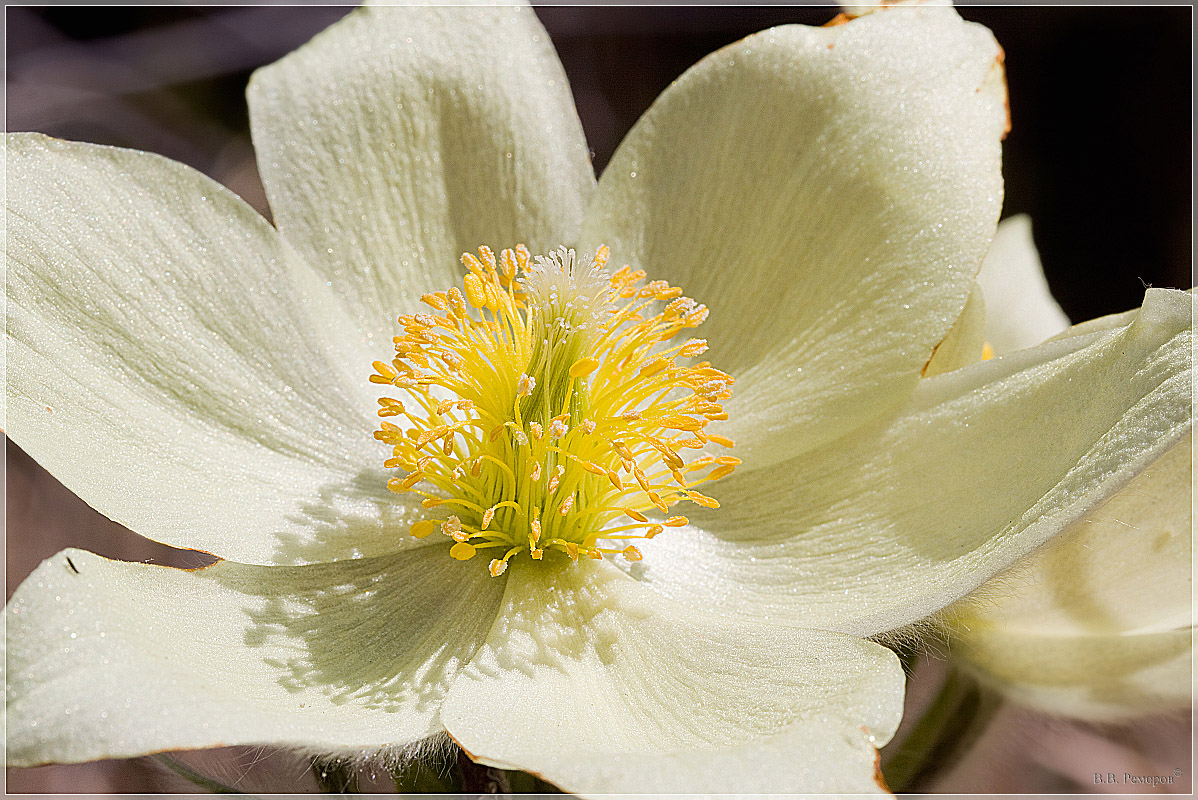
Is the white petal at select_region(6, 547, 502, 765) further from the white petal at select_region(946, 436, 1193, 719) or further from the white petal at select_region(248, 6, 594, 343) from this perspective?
the white petal at select_region(946, 436, 1193, 719)

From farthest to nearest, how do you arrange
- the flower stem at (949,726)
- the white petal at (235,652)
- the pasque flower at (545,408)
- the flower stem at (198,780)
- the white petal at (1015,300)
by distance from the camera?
the white petal at (1015,300)
the flower stem at (949,726)
the flower stem at (198,780)
the pasque flower at (545,408)
the white petal at (235,652)

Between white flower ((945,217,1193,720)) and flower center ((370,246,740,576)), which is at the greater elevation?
flower center ((370,246,740,576))

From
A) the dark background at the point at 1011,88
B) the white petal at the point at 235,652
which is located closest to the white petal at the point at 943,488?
the white petal at the point at 235,652

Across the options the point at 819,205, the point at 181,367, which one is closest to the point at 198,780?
the point at 181,367

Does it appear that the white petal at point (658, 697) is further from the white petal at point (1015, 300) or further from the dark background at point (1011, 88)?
the dark background at point (1011, 88)

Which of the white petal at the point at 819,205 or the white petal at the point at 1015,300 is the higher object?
the white petal at the point at 819,205

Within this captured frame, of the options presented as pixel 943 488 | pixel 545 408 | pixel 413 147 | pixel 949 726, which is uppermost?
pixel 413 147

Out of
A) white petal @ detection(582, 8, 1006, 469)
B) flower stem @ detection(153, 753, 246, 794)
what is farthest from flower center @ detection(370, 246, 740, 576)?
flower stem @ detection(153, 753, 246, 794)

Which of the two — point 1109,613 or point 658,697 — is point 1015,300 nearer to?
point 1109,613
